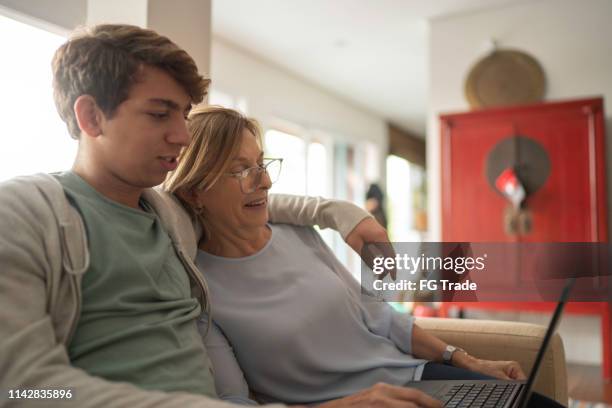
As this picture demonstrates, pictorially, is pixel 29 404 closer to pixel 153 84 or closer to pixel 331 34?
pixel 153 84

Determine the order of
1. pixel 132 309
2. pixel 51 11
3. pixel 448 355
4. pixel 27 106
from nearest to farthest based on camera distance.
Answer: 1. pixel 132 309
2. pixel 448 355
3. pixel 51 11
4. pixel 27 106

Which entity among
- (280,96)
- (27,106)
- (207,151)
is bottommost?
(207,151)

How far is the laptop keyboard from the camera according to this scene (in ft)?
3.49

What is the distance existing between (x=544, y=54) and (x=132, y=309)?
4.02 m

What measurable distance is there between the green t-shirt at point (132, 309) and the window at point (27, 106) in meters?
1.04

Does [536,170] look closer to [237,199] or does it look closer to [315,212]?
[315,212]

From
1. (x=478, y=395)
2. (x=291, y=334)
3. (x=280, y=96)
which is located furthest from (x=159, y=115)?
(x=280, y=96)

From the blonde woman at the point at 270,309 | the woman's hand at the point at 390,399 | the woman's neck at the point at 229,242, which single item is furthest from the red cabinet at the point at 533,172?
the woman's hand at the point at 390,399

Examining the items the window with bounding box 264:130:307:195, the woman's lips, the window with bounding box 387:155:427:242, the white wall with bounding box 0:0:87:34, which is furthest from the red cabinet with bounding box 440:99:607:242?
the window with bounding box 387:155:427:242

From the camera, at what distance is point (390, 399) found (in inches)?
37.3

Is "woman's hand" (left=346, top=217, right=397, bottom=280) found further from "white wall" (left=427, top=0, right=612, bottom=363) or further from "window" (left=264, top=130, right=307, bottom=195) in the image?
"window" (left=264, top=130, right=307, bottom=195)

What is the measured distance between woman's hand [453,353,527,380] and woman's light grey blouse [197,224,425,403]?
11cm

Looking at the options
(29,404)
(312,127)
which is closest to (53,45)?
(29,404)

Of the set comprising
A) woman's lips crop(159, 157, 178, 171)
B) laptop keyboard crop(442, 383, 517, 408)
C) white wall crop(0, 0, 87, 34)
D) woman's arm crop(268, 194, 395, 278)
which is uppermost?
white wall crop(0, 0, 87, 34)
